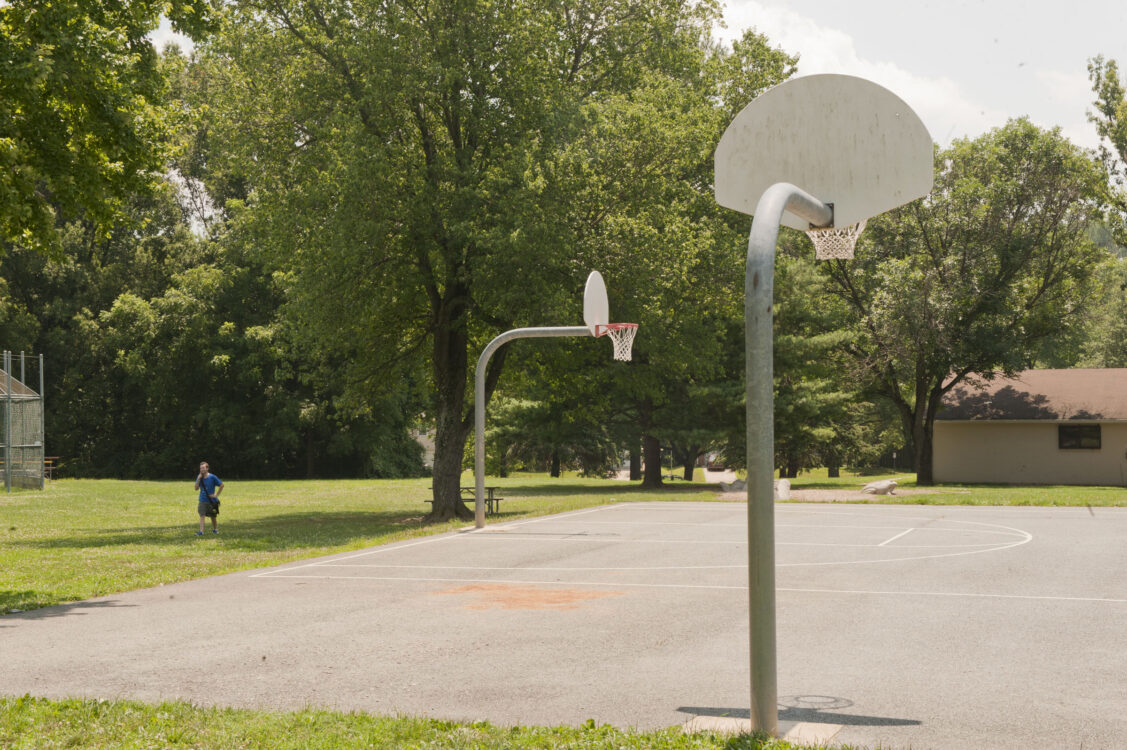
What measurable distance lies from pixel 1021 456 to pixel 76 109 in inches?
1612

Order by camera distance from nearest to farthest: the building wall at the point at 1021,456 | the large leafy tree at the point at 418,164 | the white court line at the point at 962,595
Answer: the white court line at the point at 962,595, the large leafy tree at the point at 418,164, the building wall at the point at 1021,456

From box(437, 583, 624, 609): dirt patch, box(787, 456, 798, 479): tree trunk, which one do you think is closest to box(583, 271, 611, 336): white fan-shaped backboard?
box(437, 583, 624, 609): dirt patch

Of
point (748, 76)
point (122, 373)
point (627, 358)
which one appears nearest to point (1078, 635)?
point (627, 358)

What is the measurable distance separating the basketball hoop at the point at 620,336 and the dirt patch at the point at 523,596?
28.3 feet

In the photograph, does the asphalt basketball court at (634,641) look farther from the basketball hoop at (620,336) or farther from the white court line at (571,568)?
the basketball hoop at (620,336)

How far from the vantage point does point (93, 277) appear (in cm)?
6094

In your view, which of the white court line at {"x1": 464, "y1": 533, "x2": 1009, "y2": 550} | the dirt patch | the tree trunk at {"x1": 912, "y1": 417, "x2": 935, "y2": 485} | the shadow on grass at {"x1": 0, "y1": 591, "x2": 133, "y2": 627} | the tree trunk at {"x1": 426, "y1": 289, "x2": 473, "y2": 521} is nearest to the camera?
the shadow on grass at {"x1": 0, "y1": 591, "x2": 133, "y2": 627}

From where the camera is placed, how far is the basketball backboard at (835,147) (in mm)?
7258

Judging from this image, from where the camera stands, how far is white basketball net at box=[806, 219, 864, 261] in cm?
798

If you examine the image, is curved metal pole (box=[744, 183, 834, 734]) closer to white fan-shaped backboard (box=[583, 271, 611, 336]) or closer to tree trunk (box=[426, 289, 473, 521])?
white fan-shaped backboard (box=[583, 271, 611, 336])

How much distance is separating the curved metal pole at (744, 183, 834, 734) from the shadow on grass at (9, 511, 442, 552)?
14905 millimetres

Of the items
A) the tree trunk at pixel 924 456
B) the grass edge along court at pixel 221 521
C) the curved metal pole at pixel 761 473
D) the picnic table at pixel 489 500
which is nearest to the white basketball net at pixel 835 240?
the curved metal pole at pixel 761 473

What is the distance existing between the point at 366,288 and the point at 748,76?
18.7 m

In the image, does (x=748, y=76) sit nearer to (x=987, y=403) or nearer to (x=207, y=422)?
(x=987, y=403)
